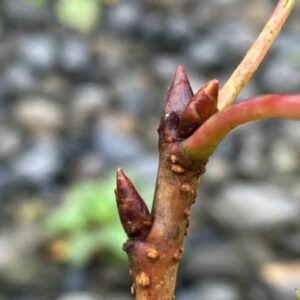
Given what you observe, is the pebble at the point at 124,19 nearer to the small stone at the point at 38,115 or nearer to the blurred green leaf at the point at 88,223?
the small stone at the point at 38,115

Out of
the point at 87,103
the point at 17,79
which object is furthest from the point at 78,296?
the point at 17,79

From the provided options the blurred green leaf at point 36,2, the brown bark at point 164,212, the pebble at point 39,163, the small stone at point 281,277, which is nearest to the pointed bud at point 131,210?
the brown bark at point 164,212

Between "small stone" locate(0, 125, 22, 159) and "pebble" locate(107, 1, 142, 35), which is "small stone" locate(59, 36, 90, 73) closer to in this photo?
"pebble" locate(107, 1, 142, 35)

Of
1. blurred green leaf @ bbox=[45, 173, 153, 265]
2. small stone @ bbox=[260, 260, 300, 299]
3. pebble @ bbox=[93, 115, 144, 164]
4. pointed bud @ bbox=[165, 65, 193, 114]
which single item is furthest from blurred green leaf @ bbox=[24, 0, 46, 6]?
pointed bud @ bbox=[165, 65, 193, 114]

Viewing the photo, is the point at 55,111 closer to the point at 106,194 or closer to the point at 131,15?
the point at 106,194

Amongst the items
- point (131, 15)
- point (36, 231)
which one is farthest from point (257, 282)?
point (131, 15)

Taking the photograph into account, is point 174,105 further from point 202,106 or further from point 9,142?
point 9,142
